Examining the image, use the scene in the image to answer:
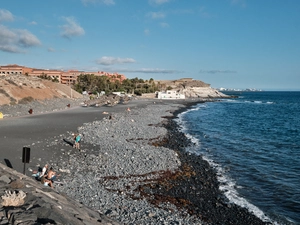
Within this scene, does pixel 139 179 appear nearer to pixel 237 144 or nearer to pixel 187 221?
pixel 187 221

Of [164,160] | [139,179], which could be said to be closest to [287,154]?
[164,160]

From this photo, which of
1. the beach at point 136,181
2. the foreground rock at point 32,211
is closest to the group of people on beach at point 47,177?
the beach at point 136,181

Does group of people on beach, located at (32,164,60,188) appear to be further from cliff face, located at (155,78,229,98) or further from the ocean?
cliff face, located at (155,78,229,98)

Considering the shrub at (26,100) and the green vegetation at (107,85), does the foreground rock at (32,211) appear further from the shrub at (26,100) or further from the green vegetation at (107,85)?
the green vegetation at (107,85)

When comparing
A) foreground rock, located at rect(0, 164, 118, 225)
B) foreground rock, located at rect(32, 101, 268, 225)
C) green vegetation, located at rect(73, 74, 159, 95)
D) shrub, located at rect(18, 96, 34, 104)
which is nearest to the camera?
foreground rock, located at rect(0, 164, 118, 225)

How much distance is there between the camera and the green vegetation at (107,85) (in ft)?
372

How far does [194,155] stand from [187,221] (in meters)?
12.2

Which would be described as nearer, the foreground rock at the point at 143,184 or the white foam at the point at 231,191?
Answer: the foreground rock at the point at 143,184

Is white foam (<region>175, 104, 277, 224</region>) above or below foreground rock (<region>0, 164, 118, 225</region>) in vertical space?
below

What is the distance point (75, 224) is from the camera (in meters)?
6.72

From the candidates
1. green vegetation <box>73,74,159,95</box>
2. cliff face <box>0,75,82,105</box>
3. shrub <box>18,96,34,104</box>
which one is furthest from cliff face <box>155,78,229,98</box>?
shrub <box>18,96,34,104</box>

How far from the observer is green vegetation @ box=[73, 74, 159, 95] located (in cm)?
11350

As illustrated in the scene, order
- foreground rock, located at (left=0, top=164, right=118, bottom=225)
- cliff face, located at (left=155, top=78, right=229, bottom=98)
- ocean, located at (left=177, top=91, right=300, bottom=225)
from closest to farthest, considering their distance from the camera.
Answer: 1. foreground rock, located at (left=0, top=164, right=118, bottom=225)
2. ocean, located at (left=177, top=91, right=300, bottom=225)
3. cliff face, located at (left=155, top=78, right=229, bottom=98)

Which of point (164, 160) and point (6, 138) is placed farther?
point (6, 138)
